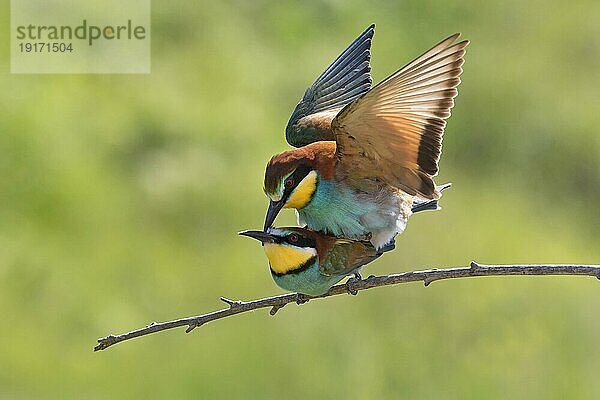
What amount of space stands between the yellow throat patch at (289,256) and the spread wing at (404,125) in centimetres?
12

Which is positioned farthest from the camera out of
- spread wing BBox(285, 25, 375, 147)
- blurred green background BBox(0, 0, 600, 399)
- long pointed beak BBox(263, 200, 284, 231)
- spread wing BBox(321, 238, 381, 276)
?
blurred green background BBox(0, 0, 600, 399)

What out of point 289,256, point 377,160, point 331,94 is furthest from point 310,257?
point 331,94

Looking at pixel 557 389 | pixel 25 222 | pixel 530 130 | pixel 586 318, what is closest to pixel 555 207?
pixel 530 130

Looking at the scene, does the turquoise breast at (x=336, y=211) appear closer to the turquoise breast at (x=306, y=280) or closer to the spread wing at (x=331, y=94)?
the turquoise breast at (x=306, y=280)

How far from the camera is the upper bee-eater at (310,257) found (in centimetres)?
154

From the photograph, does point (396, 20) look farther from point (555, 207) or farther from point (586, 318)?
point (586, 318)

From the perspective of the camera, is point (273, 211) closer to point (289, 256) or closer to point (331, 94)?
point (289, 256)

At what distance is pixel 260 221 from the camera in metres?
3.23

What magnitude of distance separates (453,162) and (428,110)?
7.87 ft

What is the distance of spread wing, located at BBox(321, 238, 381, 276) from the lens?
61.4 inches

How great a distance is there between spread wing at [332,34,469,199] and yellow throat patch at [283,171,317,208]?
5 centimetres

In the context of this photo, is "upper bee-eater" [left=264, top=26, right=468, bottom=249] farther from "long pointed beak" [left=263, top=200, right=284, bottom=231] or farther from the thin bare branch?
the thin bare branch

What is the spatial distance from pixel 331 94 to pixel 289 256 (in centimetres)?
38

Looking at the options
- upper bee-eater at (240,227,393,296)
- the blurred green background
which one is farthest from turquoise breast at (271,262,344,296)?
the blurred green background
